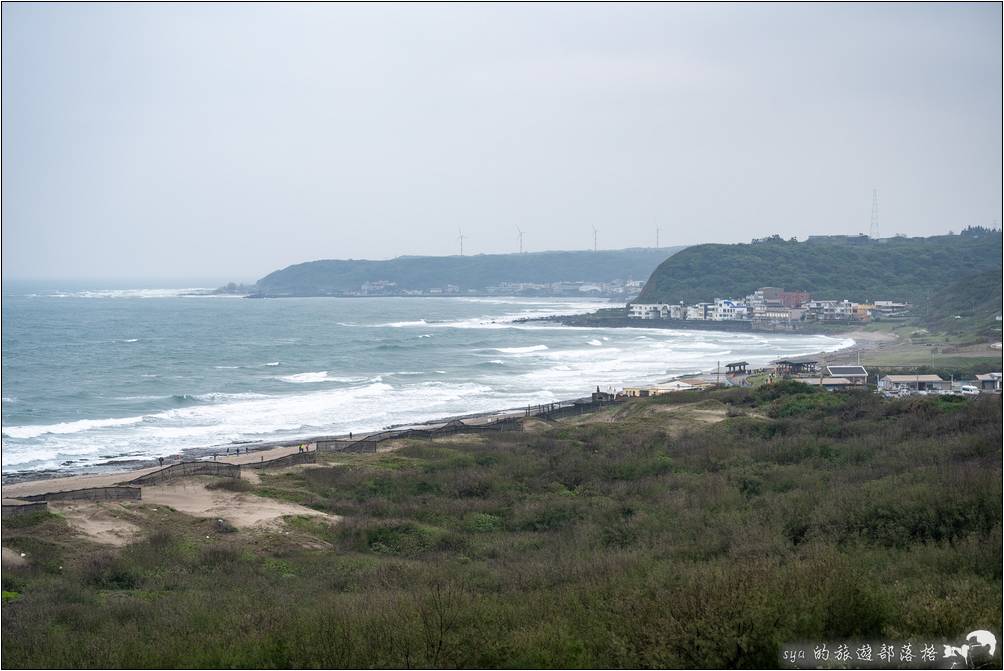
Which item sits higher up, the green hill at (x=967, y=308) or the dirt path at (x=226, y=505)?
the green hill at (x=967, y=308)

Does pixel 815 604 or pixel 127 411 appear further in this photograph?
pixel 127 411

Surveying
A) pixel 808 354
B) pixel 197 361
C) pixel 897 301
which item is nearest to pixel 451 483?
pixel 197 361

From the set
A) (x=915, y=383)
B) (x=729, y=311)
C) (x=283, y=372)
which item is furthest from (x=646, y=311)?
(x=915, y=383)

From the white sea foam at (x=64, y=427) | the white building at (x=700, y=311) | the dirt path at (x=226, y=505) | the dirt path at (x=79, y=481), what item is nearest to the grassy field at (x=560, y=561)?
the dirt path at (x=226, y=505)

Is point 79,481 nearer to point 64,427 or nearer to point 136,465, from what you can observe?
point 136,465

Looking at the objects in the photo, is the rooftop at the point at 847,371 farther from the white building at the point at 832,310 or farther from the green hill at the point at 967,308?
the white building at the point at 832,310

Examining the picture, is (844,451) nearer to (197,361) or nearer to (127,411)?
(127,411)

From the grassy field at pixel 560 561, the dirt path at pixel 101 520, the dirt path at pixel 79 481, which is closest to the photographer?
the grassy field at pixel 560 561
